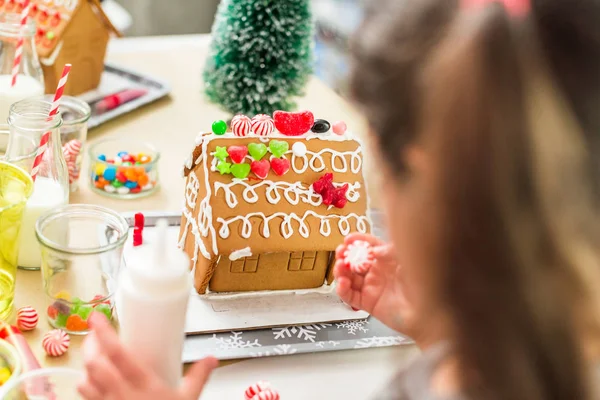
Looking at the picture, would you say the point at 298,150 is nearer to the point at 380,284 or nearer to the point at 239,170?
the point at 239,170

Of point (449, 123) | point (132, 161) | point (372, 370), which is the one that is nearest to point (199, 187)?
point (132, 161)

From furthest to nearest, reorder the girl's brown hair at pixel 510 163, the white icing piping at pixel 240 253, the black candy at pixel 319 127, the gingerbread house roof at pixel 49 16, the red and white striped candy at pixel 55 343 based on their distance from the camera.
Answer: the gingerbread house roof at pixel 49 16 < the black candy at pixel 319 127 < the white icing piping at pixel 240 253 < the red and white striped candy at pixel 55 343 < the girl's brown hair at pixel 510 163

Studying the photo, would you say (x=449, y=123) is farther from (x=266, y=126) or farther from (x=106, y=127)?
(x=106, y=127)

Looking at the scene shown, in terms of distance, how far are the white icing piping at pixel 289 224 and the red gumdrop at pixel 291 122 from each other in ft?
0.43

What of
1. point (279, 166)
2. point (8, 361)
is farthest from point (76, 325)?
point (279, 166)

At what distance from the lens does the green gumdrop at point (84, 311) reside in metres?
0.99

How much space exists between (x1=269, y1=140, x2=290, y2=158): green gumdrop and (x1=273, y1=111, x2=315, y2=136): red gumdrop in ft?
0.14

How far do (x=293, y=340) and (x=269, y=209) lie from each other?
0.19m

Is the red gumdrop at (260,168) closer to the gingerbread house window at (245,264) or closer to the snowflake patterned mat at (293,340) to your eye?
the gingerbread house window at (245,264)

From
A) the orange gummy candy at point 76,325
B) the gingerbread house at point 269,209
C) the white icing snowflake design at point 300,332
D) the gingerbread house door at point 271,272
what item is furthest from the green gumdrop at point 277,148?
the orange gummy candy at point 76,325

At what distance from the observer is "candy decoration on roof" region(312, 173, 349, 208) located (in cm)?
112

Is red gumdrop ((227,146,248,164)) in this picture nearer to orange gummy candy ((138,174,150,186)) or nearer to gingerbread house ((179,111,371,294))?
gingerbread house ((179,111,371,294))

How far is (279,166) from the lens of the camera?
1.10 m

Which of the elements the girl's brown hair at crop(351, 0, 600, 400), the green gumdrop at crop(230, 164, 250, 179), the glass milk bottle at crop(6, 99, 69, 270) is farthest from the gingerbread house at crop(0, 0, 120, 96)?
the girl's brown hair at crop(351, 0, 600, 400)
